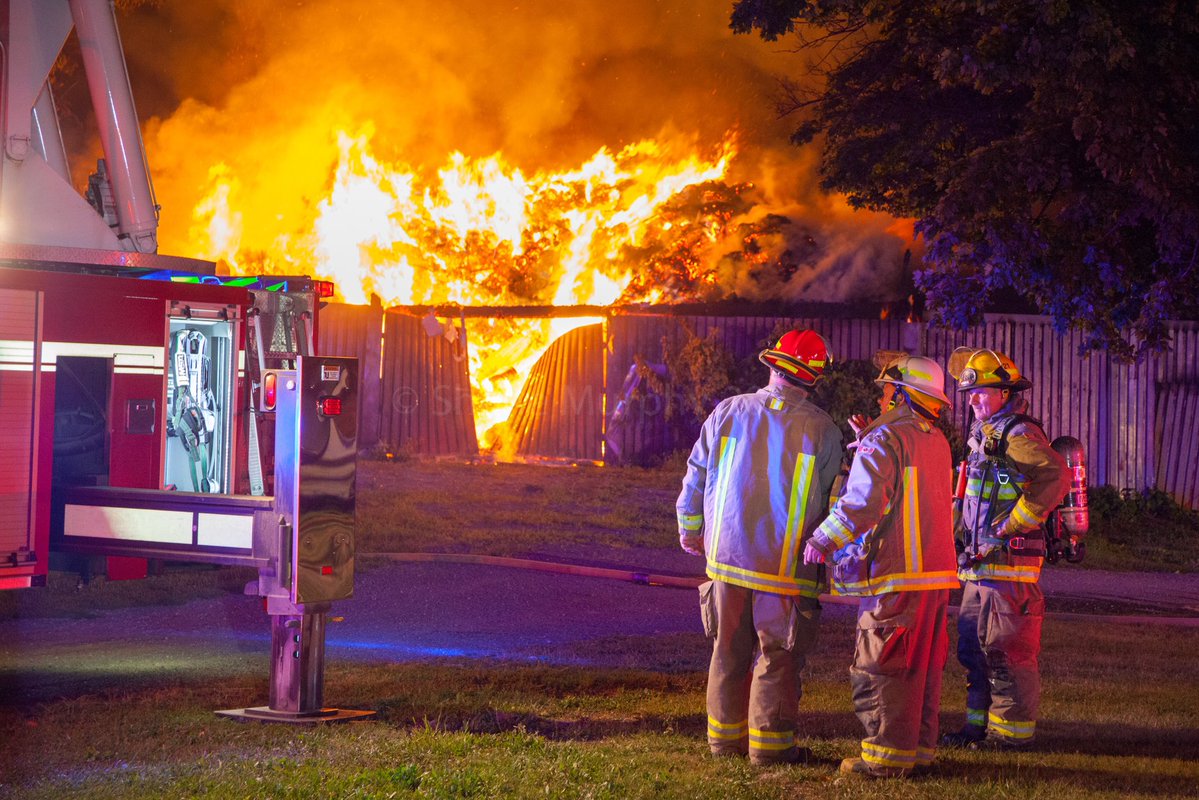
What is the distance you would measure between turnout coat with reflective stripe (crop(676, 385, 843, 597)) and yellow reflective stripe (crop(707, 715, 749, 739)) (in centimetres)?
62

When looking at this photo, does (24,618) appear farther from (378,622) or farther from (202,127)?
(202,127)

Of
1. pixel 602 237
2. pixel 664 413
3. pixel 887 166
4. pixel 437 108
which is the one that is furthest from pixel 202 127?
pixel 887 166

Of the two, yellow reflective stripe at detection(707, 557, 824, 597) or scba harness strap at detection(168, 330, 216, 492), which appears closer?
yellow reflective stripe at detection(707, 557, 824, 597)

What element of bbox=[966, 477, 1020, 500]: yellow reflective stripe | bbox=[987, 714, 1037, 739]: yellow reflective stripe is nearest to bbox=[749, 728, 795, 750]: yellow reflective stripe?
bbox=[987, 714, 1037, 739]: yellow reflective stripe

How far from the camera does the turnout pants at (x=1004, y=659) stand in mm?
6141

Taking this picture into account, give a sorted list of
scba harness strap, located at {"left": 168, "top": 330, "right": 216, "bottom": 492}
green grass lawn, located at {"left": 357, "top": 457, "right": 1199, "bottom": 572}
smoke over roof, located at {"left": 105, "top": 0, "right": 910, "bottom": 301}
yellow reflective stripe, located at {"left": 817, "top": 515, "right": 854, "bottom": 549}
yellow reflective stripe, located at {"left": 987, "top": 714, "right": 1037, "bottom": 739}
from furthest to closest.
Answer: smoke over roof, located at {"left": 105, "top": 0, "right": 910, "bottom": 301}, green grass lawn, located at {"left": 357, "top": 457, "right": 1199, "bottom": 572}, scba harness strap, located at {"left": 168, "top": 330, "right": 216, "bottom": 492}, yellow reflective stripe, located at {"left": 987, "top": 714, "right": 1037, "bottom": 739}, yellow reflective stripe, located at {"left": 817, "top": 515, "right": 854, "bottom": 549}

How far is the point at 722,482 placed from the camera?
19.1ft

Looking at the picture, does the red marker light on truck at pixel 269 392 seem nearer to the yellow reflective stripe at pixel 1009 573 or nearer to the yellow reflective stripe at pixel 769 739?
the yellow reflective stripe at pixel 769 739

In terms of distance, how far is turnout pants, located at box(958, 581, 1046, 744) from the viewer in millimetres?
6141

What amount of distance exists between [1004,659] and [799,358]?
5.74 ft

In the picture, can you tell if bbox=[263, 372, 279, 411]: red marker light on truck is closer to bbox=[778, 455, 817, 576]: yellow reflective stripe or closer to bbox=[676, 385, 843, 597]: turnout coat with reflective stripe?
bbox=[676, 385, 843, 597]: turnout coat with reflective stripe

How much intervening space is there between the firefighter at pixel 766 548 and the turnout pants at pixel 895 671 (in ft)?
0.85

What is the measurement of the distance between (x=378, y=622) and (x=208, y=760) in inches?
148

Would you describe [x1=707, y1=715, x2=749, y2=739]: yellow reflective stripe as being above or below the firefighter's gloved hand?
below
